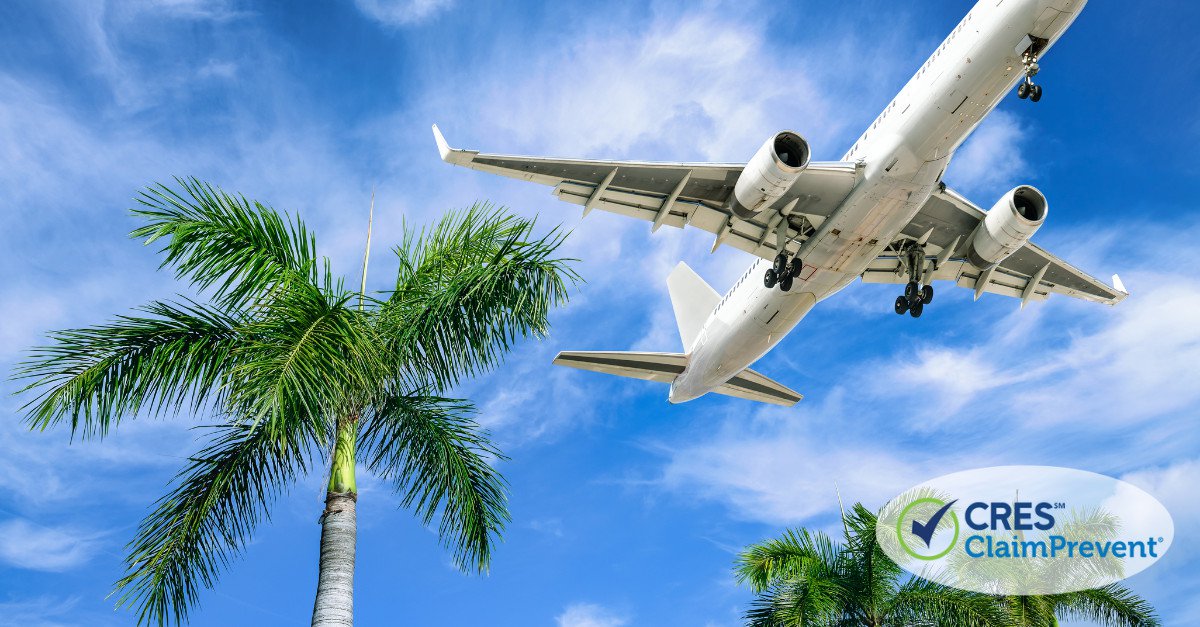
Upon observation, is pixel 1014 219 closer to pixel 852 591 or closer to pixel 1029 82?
pixel 1029 82

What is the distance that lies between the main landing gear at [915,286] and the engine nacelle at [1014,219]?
197cm

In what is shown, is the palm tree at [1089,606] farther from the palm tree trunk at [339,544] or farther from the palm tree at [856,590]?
the palm tree trunk at [339,544]

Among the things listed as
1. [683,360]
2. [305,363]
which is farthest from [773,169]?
[305,363]

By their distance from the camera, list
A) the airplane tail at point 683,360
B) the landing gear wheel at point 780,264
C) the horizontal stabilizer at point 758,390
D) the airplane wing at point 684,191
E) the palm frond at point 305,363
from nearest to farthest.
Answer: the palm frond at point 305,363 → the airplane wing at point 684,191 → the landing gear wheel at point 780,264 → the airplane tail at point 683,360 → the horizontal stabilizer at point 758,390

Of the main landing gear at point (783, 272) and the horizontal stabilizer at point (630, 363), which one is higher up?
the horizontal stabilizer at point (630, 363)

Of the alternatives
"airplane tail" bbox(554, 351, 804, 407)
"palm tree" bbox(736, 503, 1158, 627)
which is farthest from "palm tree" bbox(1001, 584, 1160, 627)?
"airplane tail" bbox(554, 351, 804, 407)

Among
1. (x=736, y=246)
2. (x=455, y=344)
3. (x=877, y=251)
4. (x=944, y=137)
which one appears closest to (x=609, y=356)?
(x=736, y=246)

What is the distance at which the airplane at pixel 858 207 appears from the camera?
1988cm

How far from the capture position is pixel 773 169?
21.7 meters

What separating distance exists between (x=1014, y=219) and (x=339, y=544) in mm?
21422

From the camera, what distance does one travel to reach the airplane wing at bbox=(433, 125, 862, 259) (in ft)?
73.2

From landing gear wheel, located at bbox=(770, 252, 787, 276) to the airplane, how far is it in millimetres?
45

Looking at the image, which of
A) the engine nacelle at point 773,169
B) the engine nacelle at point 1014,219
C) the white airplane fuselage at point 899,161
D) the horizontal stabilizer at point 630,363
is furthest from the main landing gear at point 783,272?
the horizontal stabilizer at point 630,363

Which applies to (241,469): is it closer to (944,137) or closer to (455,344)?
(455,344)
